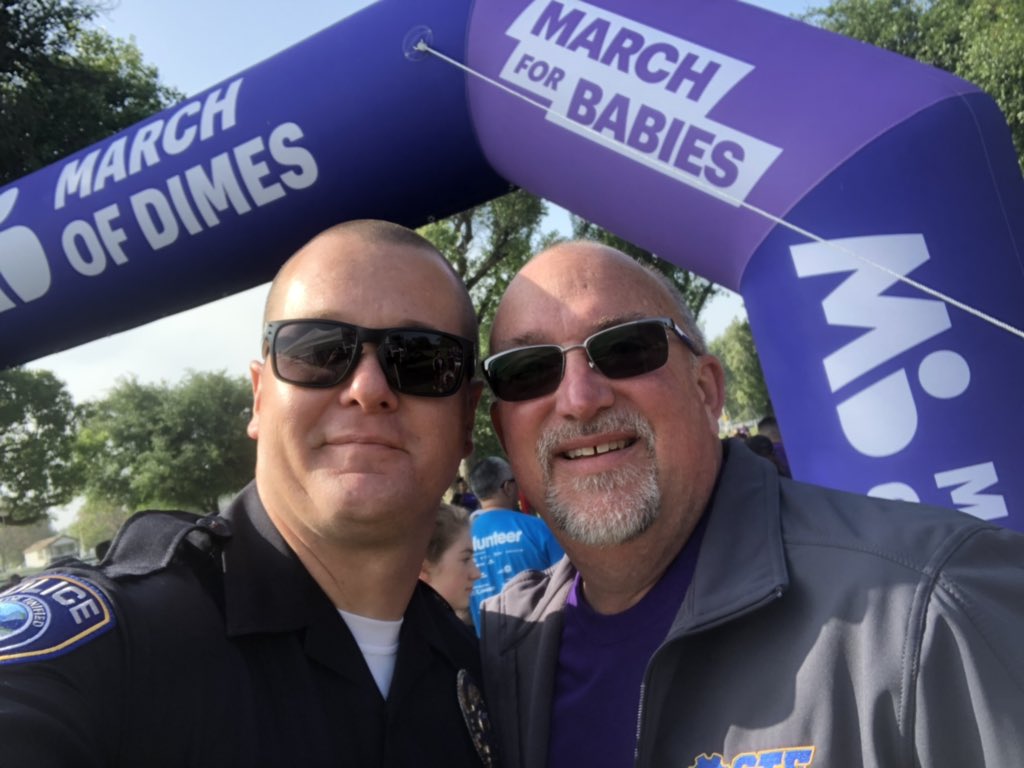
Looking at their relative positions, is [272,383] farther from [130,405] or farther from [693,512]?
[130,405]

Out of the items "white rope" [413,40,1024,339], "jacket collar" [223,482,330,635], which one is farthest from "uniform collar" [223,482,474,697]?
"white rope" [413,40,1024,339]

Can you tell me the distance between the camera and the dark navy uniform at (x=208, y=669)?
3.60ft

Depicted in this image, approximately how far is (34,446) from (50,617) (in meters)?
35.2

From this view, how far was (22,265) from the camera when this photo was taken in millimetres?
4367

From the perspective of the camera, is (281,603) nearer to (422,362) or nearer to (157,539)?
(157,539)

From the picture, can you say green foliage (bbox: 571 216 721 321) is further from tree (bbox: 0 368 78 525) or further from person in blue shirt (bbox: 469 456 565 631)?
tree (bbox: 0 368 78 525)

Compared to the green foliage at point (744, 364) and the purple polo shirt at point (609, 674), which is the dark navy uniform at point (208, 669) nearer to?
the purple polo shirt at point (609, 674)

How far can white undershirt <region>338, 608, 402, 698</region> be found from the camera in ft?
5.30

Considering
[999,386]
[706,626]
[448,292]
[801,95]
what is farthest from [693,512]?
[801,95]

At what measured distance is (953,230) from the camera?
250 centimetres

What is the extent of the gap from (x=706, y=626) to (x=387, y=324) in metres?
0.90

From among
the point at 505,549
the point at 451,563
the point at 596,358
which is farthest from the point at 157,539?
the point at 505,549

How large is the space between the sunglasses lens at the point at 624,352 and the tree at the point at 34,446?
3223 centimetres

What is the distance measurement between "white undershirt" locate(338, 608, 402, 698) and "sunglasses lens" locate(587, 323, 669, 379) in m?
0.77
